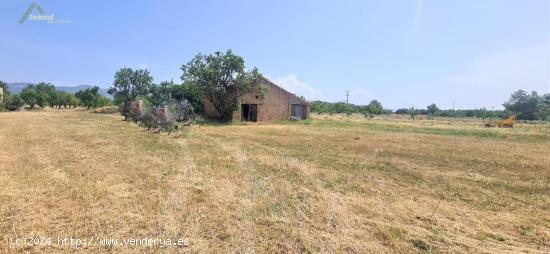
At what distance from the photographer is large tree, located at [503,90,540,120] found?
215 feet

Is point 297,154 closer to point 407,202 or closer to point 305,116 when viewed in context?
point 407,202

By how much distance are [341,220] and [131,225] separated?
2.91 metres

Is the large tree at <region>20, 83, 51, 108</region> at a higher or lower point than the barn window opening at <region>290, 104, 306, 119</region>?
higher

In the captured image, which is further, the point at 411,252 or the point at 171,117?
the point at 171,117

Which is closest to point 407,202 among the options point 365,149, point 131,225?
point 131,225

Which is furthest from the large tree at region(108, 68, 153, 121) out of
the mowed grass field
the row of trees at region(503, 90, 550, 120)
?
the row of trees at region(503, 90, 550, 120)

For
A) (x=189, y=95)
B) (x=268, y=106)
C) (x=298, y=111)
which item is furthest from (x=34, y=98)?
(x=298, y=111)

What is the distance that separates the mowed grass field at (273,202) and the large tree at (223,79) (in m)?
17.1

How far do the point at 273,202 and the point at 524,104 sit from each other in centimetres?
8341

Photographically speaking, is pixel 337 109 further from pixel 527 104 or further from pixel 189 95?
pixel 189 95

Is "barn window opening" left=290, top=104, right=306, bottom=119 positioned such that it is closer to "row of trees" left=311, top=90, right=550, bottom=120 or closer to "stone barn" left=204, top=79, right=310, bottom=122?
"stone barn" left=204, top=79, right=310, bottom=122

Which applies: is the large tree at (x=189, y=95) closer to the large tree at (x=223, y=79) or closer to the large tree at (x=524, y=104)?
the large tree at (x=223, y=79)

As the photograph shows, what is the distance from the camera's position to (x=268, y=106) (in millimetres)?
30844

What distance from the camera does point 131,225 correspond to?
13.4 feet
